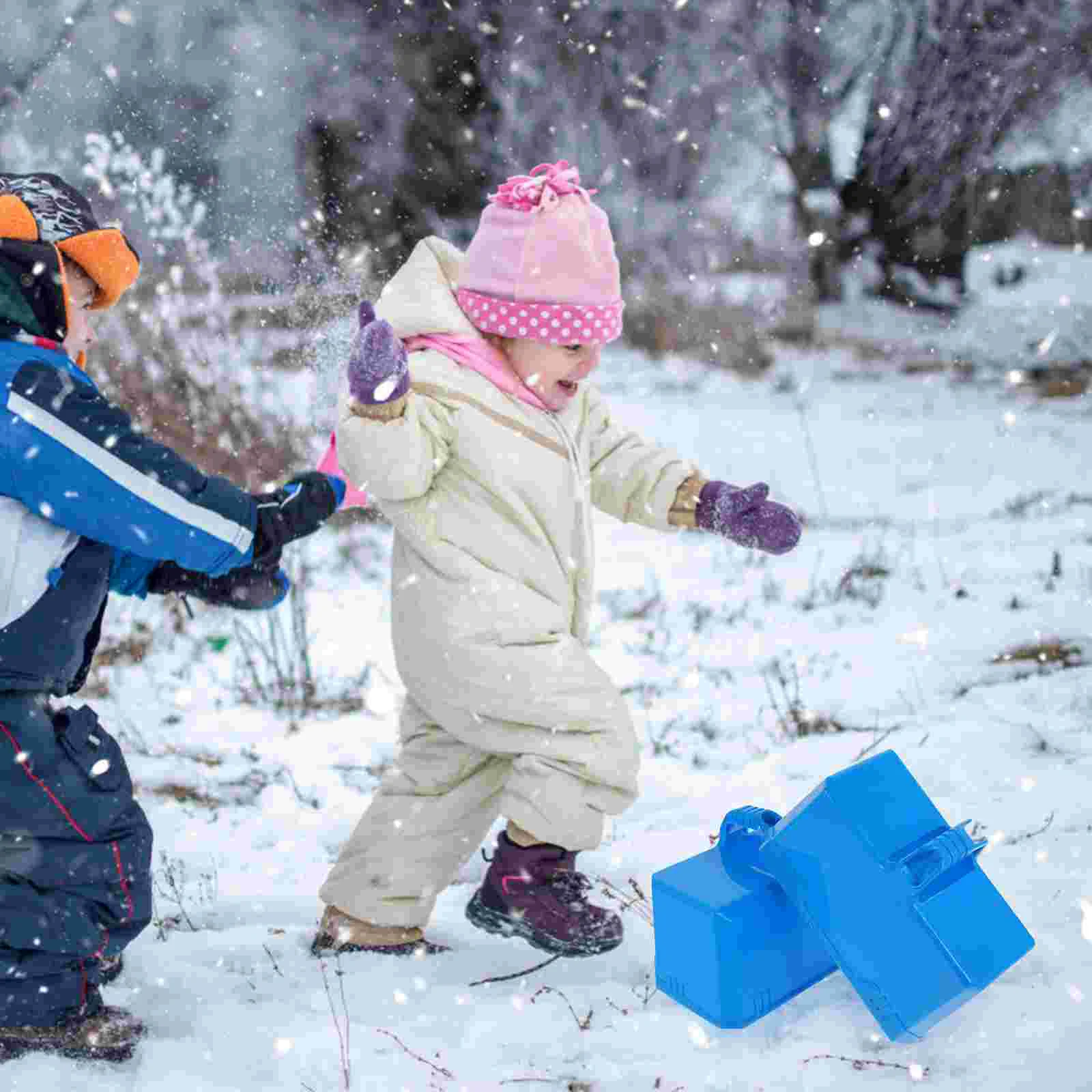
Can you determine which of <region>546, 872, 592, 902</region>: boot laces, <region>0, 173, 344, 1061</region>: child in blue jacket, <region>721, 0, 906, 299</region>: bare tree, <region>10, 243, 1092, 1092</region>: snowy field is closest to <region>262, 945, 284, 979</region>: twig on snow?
<region>10, 243, 1092, 1092</region>: snowy field

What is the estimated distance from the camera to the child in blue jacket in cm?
198

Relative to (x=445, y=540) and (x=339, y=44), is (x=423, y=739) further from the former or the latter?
(x=339, y=44)

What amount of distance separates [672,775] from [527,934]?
983 mm

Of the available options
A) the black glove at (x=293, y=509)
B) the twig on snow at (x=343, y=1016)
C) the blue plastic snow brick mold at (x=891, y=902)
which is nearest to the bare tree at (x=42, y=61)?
the black glove at (x=293, y=509)

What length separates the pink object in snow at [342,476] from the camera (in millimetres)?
2348

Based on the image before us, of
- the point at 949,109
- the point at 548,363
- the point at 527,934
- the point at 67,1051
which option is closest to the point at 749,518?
the point at 548,363

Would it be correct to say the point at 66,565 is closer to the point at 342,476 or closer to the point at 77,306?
the point at 77,306

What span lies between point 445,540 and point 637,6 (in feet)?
41.0

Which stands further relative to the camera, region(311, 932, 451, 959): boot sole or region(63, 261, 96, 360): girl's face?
region(311, 932, 451, 959): boot sole

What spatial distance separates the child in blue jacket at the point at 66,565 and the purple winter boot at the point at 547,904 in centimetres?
65

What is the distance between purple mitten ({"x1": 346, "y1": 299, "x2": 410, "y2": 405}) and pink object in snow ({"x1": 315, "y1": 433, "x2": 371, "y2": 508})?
20 cm

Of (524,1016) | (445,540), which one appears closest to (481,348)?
(445,540)

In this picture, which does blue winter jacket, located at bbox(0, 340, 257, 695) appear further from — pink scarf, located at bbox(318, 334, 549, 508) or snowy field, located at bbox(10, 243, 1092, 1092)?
snowy field, located at bbox(10, 243, 1092, 1092)

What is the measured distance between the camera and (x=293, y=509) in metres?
2.19
